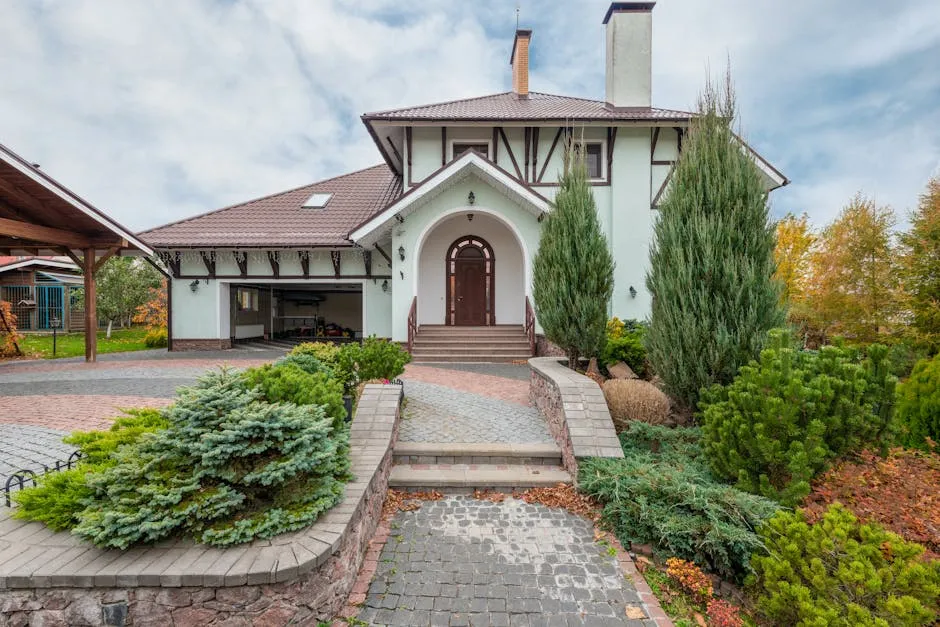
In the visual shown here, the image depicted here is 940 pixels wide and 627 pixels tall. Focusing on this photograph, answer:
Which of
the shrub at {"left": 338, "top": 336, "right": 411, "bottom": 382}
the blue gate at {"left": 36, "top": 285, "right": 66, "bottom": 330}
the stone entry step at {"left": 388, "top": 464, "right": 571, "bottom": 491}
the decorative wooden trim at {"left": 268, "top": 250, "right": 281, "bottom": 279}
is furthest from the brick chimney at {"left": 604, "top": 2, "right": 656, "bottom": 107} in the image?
the blue gate at {"left": 36, "top": 285, "right": 66, "bottom": 330}

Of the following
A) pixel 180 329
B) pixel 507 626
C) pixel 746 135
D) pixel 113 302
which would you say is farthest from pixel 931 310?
pixel 113 302

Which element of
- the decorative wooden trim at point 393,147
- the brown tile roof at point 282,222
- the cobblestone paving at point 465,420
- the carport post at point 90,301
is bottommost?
the cobblestone paving at point 465,420

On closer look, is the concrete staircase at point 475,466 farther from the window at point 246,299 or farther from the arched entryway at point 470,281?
the window at point 246,299

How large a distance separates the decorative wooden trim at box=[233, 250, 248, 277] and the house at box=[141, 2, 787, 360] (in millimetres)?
45

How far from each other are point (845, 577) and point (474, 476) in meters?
2.84

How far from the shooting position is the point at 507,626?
2.44 meters

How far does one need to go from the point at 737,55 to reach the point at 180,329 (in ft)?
51.2

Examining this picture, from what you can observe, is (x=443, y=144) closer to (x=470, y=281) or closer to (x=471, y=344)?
(x=470, y=281)

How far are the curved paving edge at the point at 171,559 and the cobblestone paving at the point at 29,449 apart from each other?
5.28 feet

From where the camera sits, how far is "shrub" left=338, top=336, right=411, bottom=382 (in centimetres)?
562

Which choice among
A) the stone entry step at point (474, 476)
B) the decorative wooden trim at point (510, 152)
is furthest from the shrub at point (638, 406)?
the decorative wooden trim at point (510, 152)

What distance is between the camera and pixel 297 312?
20.4m

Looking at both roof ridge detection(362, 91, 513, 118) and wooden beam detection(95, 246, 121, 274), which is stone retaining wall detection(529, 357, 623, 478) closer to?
roof ridge detection(362, 91, 513, 118)

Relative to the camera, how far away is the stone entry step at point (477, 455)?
14.5 feet
